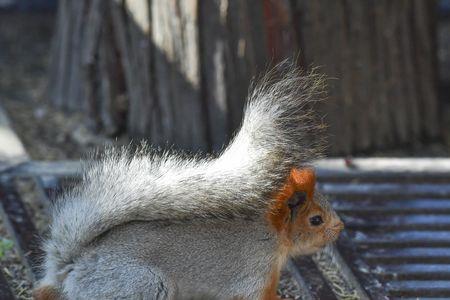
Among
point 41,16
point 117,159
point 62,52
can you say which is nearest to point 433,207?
point 117,159

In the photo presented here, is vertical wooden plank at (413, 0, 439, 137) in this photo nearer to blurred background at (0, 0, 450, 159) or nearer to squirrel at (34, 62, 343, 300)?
blurred background at (0, 0, 450, 159)

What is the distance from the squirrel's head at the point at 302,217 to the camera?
10.2ft

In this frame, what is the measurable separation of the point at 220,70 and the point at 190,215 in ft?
5.46

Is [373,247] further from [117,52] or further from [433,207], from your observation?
[117,52]

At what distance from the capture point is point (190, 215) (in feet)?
9.95

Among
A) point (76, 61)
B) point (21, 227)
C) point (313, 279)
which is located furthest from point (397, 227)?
point (76, 61)

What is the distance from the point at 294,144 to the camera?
3.02 meters

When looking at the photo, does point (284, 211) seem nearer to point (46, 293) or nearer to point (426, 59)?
point (46, 293)

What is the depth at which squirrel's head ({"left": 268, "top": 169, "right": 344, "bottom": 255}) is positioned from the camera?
10.2 ft

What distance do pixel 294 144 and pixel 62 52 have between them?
2.89 metres

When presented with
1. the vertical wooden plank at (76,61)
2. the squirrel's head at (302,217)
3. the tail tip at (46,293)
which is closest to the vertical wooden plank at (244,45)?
the vertical wooden plank at (76,61)

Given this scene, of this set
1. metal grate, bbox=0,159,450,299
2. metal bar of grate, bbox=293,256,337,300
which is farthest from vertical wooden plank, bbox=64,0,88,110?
metal bar of grate, bbox=293,256,337,300

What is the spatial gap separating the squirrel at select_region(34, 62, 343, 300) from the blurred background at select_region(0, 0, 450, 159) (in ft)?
4.83

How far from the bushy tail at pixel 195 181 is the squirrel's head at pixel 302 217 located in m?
0.06
